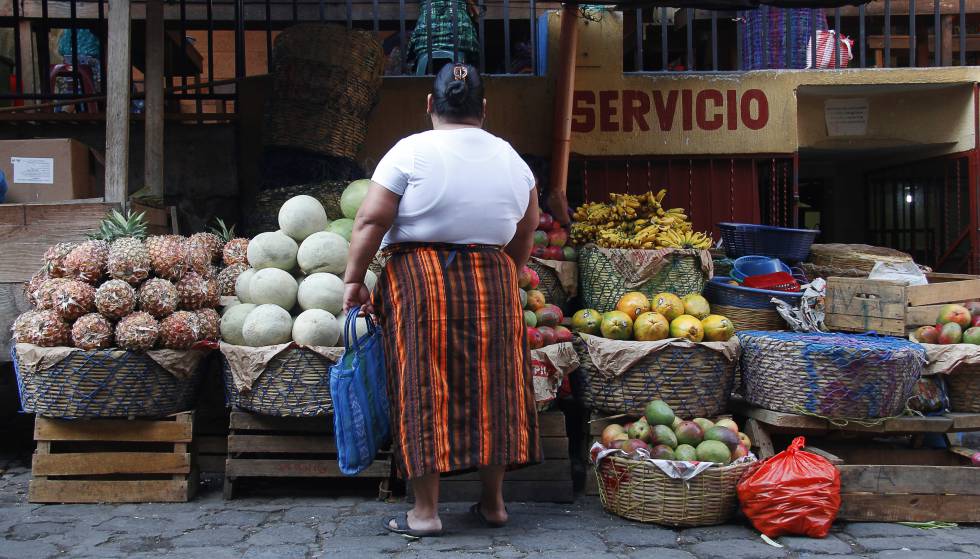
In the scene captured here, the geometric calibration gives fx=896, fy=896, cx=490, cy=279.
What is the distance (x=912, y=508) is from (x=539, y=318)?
210 cm

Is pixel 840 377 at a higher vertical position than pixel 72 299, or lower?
lower

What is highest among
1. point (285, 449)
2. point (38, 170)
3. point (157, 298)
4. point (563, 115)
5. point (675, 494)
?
point (563, 115)

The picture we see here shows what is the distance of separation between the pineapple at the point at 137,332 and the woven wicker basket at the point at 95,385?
52 millimetres

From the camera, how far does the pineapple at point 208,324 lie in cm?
472

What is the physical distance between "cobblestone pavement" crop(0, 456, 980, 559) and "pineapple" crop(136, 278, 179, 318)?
99 cm

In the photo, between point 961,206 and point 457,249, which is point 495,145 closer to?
point 457,249

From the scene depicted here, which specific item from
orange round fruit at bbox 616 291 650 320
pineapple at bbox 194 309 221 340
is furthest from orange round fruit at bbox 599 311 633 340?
pineapple at bbox 194 309 221 340

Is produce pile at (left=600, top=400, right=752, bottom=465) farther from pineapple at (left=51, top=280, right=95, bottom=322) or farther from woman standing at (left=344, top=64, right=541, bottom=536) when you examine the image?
pineapple at (left=51, top=280, right=95, bottom=322)

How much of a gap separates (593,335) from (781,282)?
1541 mm

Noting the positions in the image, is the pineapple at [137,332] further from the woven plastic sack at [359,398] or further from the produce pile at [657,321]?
the produce pile at [657,321]

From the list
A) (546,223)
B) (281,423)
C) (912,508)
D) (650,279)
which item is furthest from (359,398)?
(912,508)

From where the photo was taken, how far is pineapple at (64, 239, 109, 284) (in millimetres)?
4605

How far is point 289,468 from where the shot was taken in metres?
4.62

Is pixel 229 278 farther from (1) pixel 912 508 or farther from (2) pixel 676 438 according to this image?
(1) pixel 912 508
